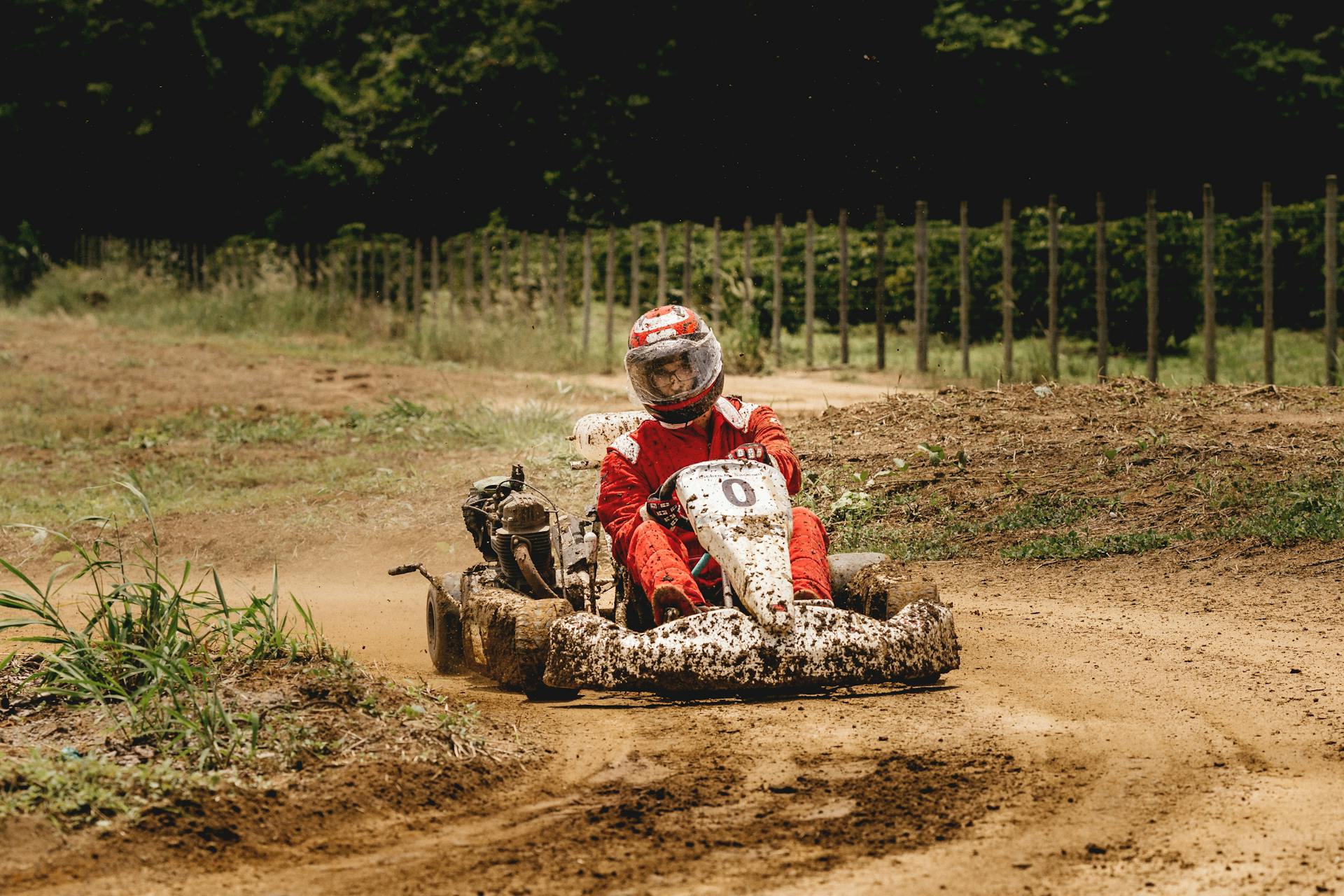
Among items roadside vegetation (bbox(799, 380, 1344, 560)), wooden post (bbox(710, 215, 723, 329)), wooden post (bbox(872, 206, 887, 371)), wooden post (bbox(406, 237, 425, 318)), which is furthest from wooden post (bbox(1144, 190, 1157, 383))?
wooden post (bbox(406, 237, 425, 318))

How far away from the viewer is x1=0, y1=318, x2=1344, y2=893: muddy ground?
3.72m

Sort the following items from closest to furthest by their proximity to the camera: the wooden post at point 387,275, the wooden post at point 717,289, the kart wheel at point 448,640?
the kart wheel at point 448,640 < the wooden post at point 717,289 < the wooden post at point 387,275

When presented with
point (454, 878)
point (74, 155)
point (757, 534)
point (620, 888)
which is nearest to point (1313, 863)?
point (620, 888)

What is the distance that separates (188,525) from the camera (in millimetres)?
10258

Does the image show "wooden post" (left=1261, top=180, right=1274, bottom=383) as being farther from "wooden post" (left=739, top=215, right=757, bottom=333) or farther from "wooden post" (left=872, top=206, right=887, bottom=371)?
"wooden post" (left=739, top=215, right=757, bottom=333)

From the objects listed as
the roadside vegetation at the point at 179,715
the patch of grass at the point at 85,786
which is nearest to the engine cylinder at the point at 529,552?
the roadside vegetation at the point at 179,715

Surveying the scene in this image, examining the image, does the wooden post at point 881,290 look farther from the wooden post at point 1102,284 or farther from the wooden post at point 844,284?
the wooden post at point 1102,284

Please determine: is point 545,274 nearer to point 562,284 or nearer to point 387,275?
point 562,284

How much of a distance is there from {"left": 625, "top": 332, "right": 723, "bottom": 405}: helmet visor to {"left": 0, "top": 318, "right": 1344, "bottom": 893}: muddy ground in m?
1.35

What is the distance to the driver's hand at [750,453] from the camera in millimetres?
6281

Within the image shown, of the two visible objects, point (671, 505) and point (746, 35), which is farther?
point (746, 35)

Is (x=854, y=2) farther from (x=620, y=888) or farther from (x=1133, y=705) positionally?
(x=620, y=888)

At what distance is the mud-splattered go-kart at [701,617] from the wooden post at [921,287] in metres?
10.3

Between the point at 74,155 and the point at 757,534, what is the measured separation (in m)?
35.0
